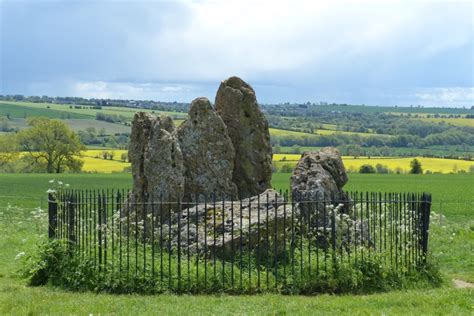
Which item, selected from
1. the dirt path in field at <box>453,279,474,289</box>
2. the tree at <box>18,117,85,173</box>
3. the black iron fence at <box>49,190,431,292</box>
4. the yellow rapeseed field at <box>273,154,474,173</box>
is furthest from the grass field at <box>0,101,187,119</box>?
the dirt path in field at <box>453,279,474,289</box>

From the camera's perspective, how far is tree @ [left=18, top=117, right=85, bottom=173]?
77.8m

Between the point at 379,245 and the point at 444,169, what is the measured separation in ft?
246

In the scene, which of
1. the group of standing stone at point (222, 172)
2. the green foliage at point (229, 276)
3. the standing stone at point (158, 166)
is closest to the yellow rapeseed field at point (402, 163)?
the group of standing stone at point (222, 172)

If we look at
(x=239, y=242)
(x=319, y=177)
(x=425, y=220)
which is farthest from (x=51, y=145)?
(x=425, y=220)

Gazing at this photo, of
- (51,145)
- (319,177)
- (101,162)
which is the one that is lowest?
(101,162)

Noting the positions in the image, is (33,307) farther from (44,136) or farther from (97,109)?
(97,109)

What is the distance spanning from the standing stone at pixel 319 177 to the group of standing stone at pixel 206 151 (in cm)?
180

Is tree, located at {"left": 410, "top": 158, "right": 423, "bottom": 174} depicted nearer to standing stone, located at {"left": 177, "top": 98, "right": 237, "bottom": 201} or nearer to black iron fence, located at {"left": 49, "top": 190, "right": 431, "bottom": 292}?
standing stone, located at {"left": 177, "top": 98, "right": 237, "bottom": 201}

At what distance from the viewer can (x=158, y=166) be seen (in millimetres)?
17969

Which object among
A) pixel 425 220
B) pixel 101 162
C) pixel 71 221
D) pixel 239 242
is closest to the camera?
pixel 239 242

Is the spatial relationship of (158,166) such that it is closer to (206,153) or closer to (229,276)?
(206,153)

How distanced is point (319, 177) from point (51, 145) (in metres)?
64.4

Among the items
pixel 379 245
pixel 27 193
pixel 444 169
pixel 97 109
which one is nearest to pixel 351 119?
pixel 97 109

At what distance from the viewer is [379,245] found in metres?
17.0
